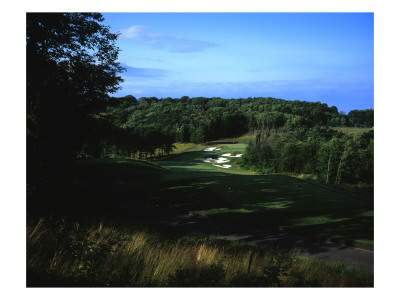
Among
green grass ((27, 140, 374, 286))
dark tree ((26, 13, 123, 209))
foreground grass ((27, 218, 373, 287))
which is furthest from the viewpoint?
dark tree ((26, 13, 123, 209))

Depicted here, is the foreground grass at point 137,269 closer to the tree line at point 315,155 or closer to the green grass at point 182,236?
the green grass at point 182,236

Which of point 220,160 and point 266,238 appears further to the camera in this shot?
point 220,160

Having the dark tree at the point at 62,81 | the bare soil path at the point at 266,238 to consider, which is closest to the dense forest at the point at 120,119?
the dark tree at the point at 62,81

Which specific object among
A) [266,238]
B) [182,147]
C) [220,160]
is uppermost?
[182,147]

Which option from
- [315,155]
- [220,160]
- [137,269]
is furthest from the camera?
[220,160]

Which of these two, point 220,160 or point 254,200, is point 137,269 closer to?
point 254,200

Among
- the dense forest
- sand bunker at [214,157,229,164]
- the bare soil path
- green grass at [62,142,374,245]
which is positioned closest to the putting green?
green grass at [62,142,374,245]

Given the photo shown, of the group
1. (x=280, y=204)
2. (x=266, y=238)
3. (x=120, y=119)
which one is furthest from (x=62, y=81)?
(x=120, y=119)

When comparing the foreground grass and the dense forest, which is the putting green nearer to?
the dense forest

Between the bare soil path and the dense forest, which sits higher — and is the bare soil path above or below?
below

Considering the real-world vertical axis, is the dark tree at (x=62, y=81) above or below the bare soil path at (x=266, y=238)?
above

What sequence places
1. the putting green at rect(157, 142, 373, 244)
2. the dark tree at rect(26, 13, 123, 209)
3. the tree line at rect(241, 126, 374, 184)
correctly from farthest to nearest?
the tree line at rect(241, 126, 374, 184)
the putting green at rect(157, 142, 373, 244)
the dark tree at rect(26, 13, 123, 209)
